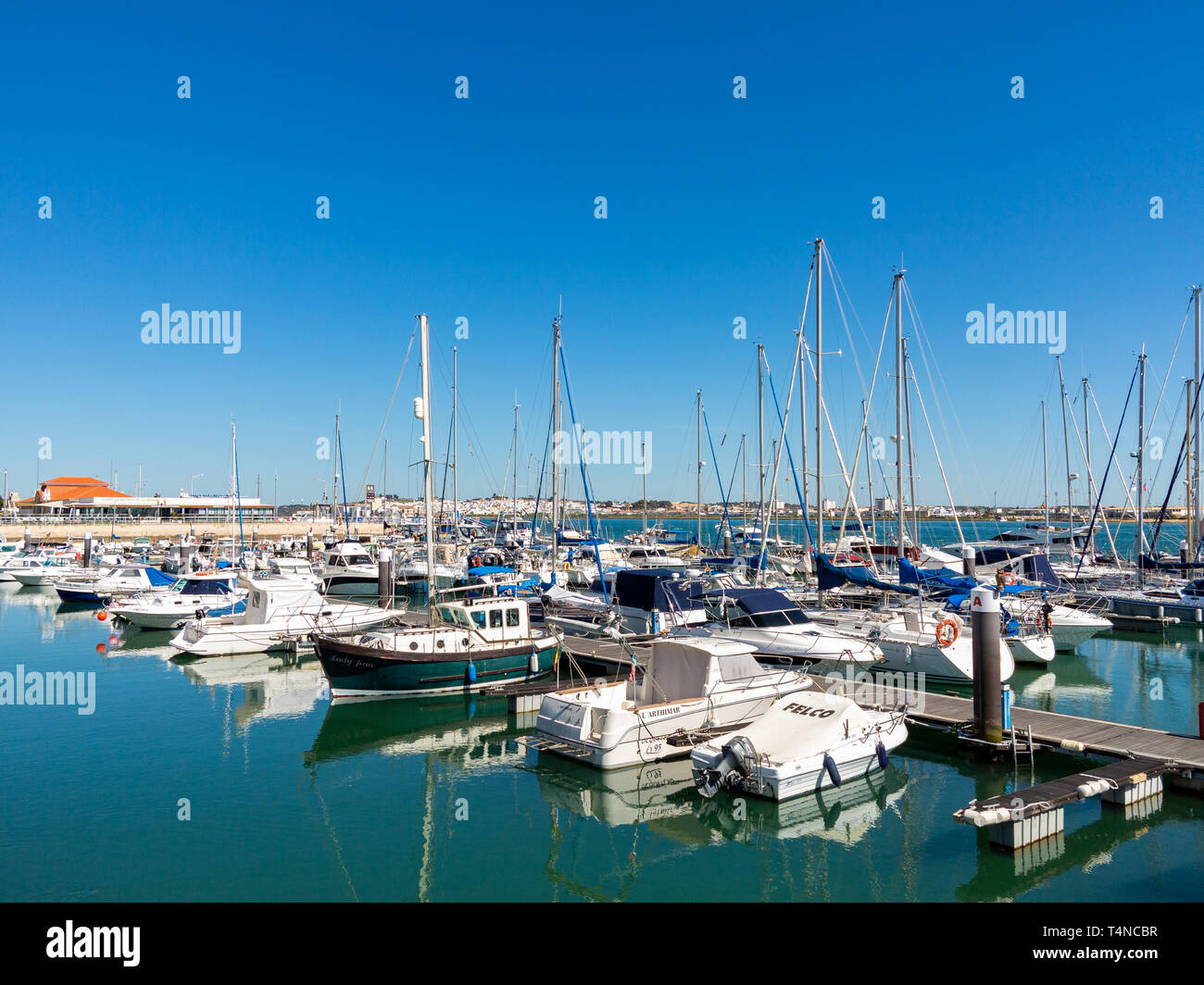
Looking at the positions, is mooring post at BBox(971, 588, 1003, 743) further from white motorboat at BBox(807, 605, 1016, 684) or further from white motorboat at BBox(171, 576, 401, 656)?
white motorboat at BBox(171, 576, 401, 656)

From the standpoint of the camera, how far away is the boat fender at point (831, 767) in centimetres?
1605

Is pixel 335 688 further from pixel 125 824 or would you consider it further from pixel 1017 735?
pixel 1017 735

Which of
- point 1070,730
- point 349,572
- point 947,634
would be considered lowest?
point 1070,730

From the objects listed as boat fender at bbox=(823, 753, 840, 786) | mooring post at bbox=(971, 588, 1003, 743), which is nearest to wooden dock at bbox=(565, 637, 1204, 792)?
mooring post at bbox=(971, 588, 1003, 743)

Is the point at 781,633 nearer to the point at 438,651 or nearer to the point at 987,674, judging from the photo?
the point at 987,674

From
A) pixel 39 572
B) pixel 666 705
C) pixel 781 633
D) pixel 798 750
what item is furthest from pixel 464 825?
pixel 39 572

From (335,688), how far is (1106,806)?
20.0 m

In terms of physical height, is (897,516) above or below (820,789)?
above

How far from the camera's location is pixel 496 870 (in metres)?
13.1

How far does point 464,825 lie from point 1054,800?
10592 mm

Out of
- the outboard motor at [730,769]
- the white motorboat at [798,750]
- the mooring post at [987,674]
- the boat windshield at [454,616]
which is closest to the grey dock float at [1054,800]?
the mooring post at [987,674]

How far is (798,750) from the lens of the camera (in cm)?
1611
